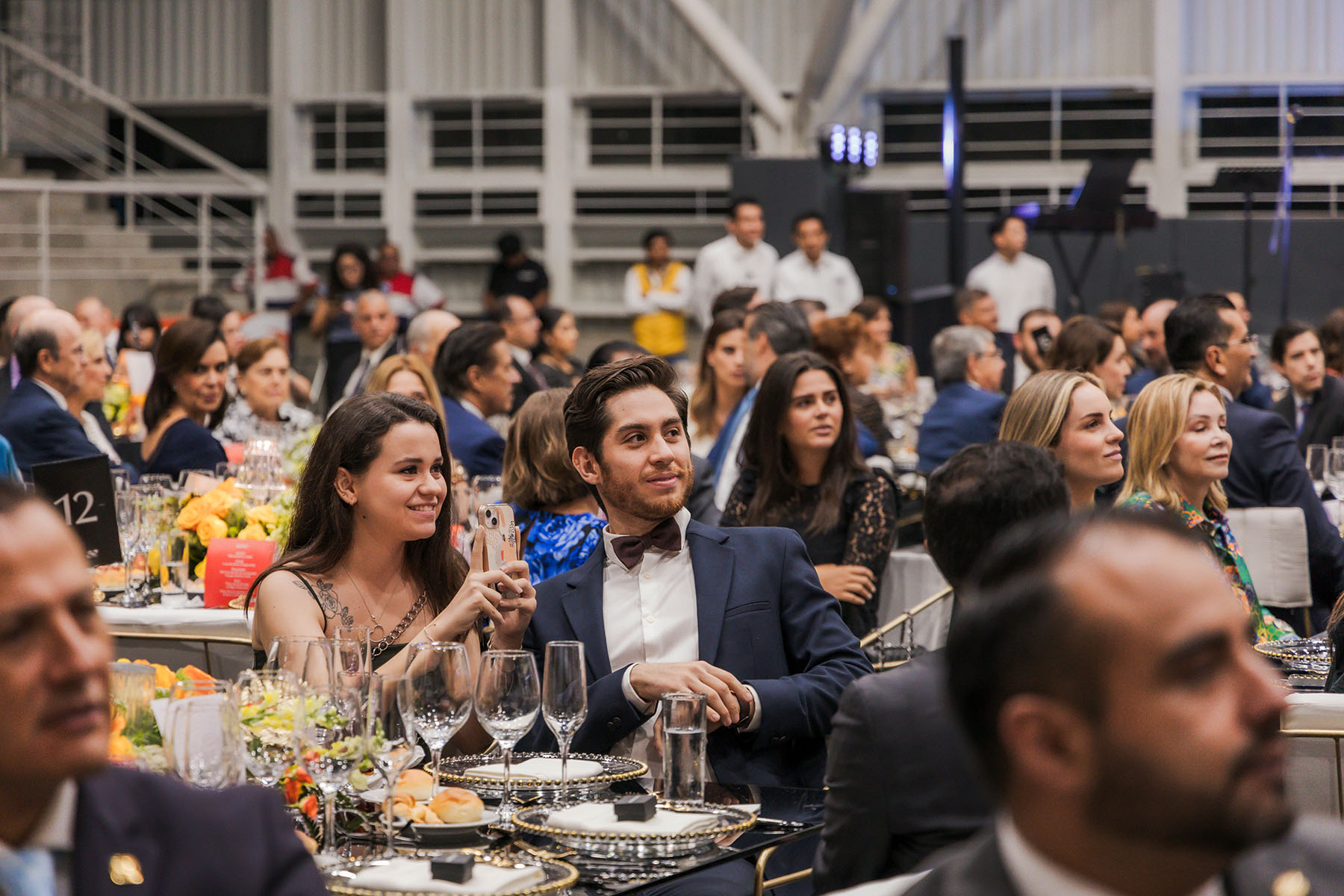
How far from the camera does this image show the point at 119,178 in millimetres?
15211

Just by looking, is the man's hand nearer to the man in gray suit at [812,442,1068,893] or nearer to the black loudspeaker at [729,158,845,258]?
the man in gray suit at [812,442,1068,893]

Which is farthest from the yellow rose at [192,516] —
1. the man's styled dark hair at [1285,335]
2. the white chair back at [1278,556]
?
the man's styled dark hair at [1285,335]

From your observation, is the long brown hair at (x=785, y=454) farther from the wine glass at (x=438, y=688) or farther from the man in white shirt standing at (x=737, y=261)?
the man in white shirt standing at (x=737, y=261)

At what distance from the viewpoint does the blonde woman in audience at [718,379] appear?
6172mm

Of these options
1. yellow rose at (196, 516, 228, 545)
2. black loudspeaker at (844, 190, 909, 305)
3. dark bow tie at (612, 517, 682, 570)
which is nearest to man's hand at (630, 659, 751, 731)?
dark bow tie at (612, 517, 682, 570)

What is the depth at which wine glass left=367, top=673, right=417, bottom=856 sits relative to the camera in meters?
2.08

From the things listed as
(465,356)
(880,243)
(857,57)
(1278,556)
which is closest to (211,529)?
(465,356)

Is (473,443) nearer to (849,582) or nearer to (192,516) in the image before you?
(192,516)

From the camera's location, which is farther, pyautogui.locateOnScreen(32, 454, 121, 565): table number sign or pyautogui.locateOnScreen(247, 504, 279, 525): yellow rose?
pyautogui.locateOnScreen(247, 504, 279, 525): yellow rose

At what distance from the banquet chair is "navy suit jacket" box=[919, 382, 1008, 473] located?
333cm

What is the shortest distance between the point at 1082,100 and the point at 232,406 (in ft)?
33.5

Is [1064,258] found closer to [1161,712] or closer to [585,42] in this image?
[585,42]

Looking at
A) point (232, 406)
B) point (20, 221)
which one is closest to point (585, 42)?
point (20, 221)

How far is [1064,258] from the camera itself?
13.0m
